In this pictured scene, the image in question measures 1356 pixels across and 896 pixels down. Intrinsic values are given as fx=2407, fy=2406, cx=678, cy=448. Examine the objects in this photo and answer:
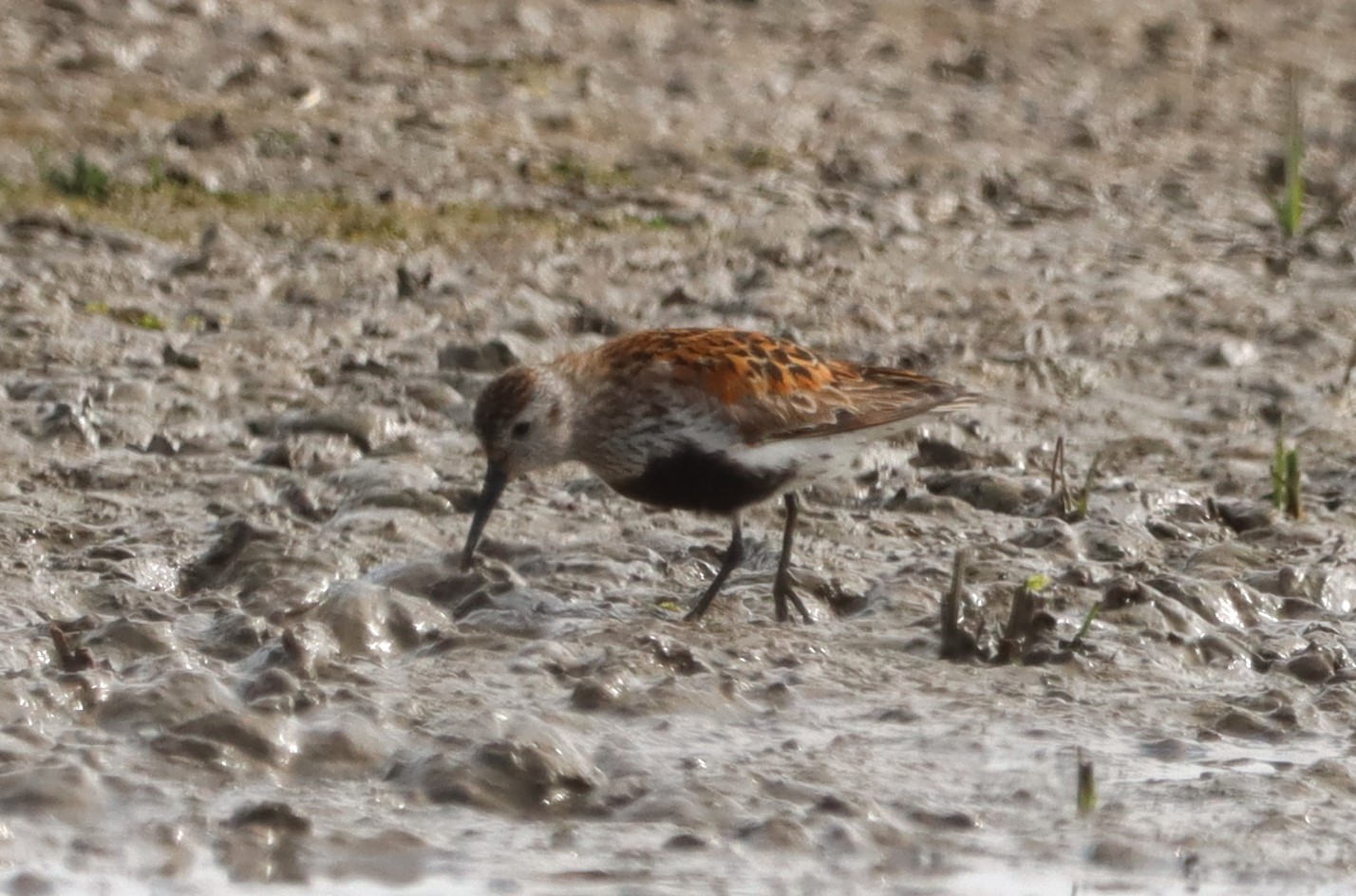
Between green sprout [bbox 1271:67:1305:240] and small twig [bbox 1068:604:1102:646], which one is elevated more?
green sprout [bbox 1271:67:1305:240]

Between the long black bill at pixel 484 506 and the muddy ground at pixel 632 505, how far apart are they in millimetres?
66

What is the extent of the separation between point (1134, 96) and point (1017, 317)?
429cm

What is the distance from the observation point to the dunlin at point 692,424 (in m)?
7.49

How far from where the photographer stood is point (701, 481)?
7477 mm

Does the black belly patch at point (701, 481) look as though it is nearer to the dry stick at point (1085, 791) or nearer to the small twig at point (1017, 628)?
the small twig at point (1017, 628)

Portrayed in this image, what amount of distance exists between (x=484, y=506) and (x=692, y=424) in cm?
70

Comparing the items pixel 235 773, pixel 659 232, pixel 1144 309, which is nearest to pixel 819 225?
pixel 659 232

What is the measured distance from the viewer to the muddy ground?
5672mm

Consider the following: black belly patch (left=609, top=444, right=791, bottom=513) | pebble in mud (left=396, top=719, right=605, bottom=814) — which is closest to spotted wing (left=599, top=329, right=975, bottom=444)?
black belly patch (left=609, top=444, right=791, bottom=513)

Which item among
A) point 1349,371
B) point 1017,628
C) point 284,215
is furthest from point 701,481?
point 284,215

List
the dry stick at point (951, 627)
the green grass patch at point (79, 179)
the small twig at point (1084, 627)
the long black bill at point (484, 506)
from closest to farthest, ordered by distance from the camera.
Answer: the small twig at point (1084, 627) < the dry stick at point (951, 627) < the long black bill at point (484, 506) < the green grass patch at point (79, 179)

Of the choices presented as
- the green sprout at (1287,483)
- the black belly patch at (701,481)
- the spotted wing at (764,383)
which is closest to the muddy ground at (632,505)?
the green sprout at (1287,483)

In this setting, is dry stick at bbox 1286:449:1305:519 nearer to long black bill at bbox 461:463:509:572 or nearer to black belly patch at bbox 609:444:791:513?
black belly patch at bbox 609:444:791:513

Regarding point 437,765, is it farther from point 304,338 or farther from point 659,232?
point 659,232
